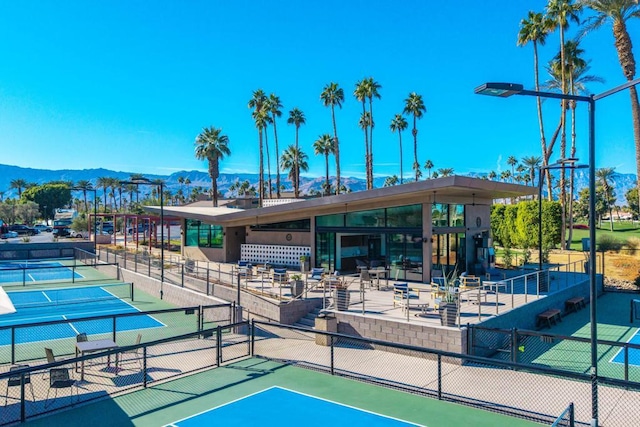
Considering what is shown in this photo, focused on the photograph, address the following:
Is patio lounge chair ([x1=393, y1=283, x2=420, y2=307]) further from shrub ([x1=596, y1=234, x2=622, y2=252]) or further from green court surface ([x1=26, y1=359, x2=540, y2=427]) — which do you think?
shrub ([x1=596, y1=234, x2=622, y2=252])

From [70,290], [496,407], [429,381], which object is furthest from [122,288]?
[496,407]

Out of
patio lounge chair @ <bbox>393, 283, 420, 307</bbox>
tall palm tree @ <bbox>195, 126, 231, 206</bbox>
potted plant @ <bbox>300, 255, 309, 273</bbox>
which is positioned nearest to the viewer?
patio lounge chair @ <bbox>393, 283, 420, 307</bbox>

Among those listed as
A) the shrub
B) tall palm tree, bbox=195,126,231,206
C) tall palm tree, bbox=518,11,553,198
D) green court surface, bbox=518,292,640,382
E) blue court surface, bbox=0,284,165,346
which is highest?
tall palm tree, bbox=518,11,553,198

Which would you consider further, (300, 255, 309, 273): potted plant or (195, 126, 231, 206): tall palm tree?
(195, 126, 231, 206): tall palm tree

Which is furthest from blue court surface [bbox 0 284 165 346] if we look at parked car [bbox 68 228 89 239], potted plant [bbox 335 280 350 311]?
parked car [bbox 68 228 89 239]

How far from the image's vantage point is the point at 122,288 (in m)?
28.4

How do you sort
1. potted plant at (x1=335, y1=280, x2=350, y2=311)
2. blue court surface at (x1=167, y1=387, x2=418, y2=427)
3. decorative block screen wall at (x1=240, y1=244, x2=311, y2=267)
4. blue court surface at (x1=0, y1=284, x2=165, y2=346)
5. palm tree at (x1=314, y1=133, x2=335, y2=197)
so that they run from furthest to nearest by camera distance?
1. palm tree at (x1=314, y1=133, x2=335, y2=197)
2. decorative block screen wall at (x1=240, y1=244, x2=311, y2=267)
3. blue court surface at (x1=0, y1=284, x2=165, y2=346)
4. potted plant at (x1=335, y1=280, x2=350, y2=311)
5. blue court surface at (x1=167, y1=387, x2=418, y2=427)

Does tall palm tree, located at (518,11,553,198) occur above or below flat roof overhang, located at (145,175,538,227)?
above

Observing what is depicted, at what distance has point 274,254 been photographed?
2983 centimetres

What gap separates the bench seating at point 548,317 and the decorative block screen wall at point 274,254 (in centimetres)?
1313

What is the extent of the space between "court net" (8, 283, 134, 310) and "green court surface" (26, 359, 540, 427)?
14442 millimetres

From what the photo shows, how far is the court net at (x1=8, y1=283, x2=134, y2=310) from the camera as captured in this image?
2337 cm

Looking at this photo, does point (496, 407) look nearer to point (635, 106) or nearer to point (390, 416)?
point (390, 416)

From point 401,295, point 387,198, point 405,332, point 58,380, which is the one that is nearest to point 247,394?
point 58,380
